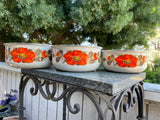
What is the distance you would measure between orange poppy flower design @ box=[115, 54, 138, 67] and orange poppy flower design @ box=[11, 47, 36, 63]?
32 cm

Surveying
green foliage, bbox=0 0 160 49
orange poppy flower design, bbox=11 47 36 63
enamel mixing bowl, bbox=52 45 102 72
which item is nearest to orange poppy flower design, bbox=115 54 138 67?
enamel mixing bowl, bbox=52 45 102 72

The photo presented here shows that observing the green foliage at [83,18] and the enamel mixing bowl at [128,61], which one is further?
the green foliage at [83,18]

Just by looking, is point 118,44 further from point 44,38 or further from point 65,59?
point 65,59

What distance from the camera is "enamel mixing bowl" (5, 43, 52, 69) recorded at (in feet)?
1.38

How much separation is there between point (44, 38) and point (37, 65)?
1.85m

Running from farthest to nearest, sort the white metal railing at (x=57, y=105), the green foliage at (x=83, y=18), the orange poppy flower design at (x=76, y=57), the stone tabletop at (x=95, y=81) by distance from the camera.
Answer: the green foliage at (x=83, y=18)
the white metal railing at (x=57, y=105)
the orange poppy flower design at (x=76, y=57)
the stone tabletop at (x=95, y=81)

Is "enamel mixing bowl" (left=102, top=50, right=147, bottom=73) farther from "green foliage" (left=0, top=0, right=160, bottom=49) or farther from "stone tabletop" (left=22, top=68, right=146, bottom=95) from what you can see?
"green foliage" (left=0, top=0, right=160, bottom=49)

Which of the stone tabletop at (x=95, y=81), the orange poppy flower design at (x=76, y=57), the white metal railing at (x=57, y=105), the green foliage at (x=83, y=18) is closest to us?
the stone tabletop at (x=95, y=81)

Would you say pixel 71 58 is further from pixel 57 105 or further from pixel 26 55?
pixel 57 105

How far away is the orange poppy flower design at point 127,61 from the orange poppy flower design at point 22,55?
316 millimetres

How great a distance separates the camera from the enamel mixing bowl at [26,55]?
0.42 m

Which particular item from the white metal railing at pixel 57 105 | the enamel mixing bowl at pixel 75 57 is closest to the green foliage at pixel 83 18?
the white metal railing at pixel 57 105

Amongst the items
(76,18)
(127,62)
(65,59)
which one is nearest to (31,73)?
(65,59)

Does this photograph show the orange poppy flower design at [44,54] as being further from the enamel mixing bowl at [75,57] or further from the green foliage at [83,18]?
the green foliage at [83,18]
